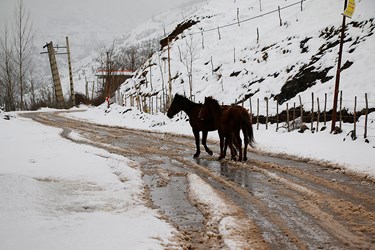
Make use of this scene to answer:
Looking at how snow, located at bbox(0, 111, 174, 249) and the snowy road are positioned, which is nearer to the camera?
snow, located at bbox(0, 111, 174, 249)

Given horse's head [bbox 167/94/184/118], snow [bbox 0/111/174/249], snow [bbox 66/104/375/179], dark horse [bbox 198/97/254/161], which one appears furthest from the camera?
horse's head [bbox 167/94/184/118]

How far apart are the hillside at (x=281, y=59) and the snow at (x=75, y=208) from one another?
10648mm

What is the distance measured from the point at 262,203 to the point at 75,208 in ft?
9.80

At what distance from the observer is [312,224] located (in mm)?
4230

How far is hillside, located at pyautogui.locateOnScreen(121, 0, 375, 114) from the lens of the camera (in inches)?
631

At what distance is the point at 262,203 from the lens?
520cm

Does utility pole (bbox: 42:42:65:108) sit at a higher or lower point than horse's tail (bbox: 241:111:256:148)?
higher

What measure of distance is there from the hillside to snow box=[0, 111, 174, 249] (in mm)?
10648

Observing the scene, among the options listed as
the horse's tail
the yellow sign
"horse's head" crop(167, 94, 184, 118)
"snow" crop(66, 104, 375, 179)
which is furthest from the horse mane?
the yellow sign

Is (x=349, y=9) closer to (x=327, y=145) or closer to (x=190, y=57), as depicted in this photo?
(x=327, y=145)

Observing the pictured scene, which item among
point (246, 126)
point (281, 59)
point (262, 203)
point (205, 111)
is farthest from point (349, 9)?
point (281, 59)

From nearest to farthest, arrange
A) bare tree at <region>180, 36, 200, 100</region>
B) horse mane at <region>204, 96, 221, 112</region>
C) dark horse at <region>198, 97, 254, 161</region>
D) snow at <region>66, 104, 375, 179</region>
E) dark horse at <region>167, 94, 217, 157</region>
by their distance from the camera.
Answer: snow at <region>66, 104, 375, 179</region>, dark horse at <region>198, 97, 254, 161</region>, horse mane at <region>204, 96, 221, 112</region>, dark horse at <region>167, 94, 217, 157</region>, bare tree at <region>180, 36, 200, 100</region>

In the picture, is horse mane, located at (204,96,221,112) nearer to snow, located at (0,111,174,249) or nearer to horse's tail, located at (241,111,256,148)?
horse's tail, located at (241,111,256,148)

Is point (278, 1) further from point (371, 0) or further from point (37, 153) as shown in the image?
point (37, 153)
